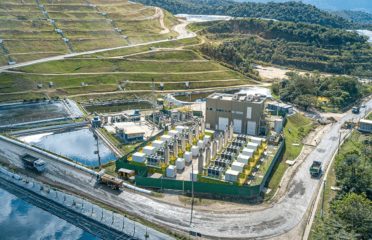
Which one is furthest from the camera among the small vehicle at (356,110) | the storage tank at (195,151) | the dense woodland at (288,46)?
the dense woodland at (288,46)

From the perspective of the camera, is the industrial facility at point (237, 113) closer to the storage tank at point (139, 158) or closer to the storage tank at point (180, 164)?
the storage tank at point (180, 164)

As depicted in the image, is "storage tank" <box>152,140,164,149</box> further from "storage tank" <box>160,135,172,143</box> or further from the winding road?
the winding road

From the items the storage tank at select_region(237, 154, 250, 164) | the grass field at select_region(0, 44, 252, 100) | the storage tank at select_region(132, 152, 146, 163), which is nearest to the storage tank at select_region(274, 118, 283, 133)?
the storage tank at select_region(237, 154, 250, 164)

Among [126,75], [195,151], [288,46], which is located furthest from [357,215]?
[288,46]

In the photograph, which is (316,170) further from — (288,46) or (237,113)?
(288,46)

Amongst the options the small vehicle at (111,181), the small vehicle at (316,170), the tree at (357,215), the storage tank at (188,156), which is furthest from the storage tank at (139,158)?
the tree at (357,215)

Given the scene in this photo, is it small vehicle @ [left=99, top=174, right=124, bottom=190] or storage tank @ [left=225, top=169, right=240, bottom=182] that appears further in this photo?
storage tank @ [left=225, top=169, right=240, bottom=182]

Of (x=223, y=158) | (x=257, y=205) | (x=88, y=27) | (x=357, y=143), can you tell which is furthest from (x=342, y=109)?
(x=88, y=27)
